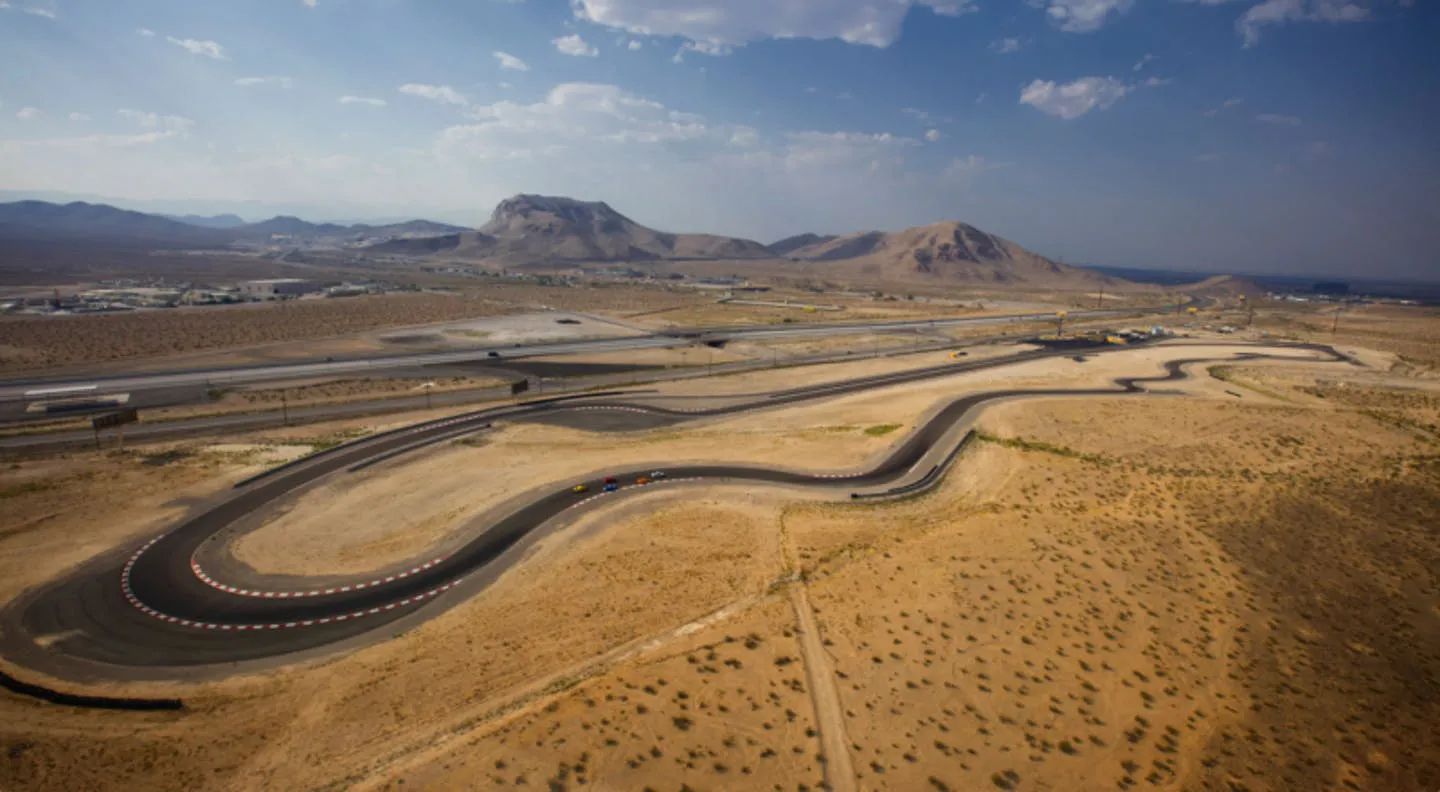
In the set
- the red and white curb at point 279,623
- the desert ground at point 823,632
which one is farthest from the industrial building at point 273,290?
the red and white curb at point 279,623

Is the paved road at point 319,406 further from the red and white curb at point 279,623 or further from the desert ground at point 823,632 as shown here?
the red and white curb at point 279,623

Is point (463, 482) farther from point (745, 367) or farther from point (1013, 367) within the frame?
point (1013, 367)

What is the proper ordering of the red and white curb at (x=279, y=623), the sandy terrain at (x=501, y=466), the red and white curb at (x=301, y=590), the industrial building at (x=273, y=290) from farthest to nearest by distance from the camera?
the industrial building at (x=273, y=290) < the sandy terrain at (x=501, y=466) < the red and white curb at (x=301, y=590) < the red and white curb at (x=279, y=623)

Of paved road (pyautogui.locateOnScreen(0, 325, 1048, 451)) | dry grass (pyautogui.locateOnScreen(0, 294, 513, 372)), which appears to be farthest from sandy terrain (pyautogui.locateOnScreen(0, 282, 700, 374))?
paved road (pyautogui.locateOnScreen(0, 325, 1048, 451))

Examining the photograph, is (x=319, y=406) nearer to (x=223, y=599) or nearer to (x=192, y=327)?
(x=223, y=599)

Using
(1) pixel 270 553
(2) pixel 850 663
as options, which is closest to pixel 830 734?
(2) pixel 850 663

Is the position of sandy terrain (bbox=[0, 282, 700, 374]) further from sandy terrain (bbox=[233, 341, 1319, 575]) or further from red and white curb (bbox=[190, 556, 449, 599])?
red and white curb (bbox=[190, 556, 449, 599])
